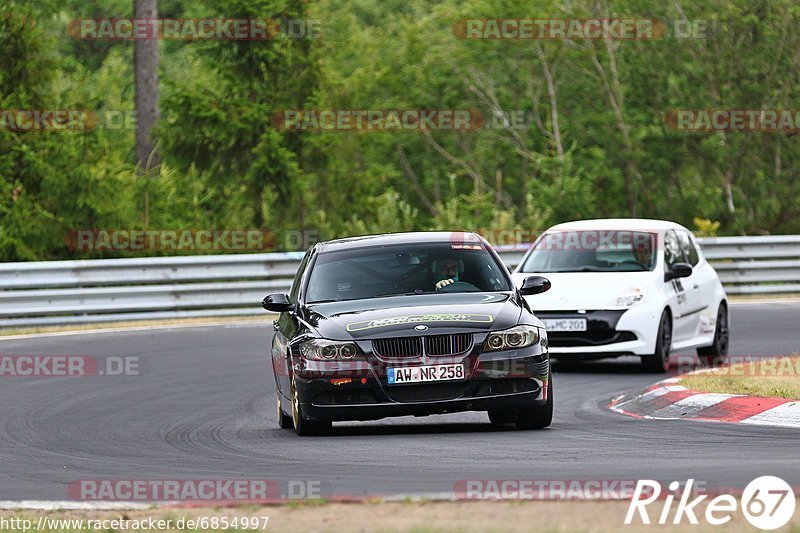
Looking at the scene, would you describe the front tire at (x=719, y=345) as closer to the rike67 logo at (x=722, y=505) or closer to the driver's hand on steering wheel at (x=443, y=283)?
the driver's hand on steering wheel at (x=443, y=283)

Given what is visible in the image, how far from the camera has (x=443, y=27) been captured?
5725cm

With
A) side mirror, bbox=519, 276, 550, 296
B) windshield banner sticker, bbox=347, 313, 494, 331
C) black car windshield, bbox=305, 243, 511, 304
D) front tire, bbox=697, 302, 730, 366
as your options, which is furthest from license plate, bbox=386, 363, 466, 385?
front tire, bbox=697, 302, 730, 366

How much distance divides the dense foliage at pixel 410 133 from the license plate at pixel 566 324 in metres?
12.1

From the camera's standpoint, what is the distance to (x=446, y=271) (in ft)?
40.0

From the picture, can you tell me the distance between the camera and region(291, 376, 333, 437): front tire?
11.2 meters

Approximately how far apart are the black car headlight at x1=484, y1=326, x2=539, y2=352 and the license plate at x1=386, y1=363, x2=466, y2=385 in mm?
243

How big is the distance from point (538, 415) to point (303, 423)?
65.4 inches

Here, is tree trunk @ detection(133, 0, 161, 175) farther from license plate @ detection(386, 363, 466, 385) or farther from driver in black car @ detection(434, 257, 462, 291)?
license plate @ detection(386, 363, 466, 385)

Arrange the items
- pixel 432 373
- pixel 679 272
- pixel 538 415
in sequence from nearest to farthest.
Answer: pixel 432 373, pixel 538 415, pixel 679 272

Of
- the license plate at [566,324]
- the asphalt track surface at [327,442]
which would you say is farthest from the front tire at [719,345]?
the license plate at [566,324]

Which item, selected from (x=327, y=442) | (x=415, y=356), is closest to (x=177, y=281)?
(x=327, y=442)

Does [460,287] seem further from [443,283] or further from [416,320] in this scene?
[416,320]

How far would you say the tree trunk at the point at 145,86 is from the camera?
107ft

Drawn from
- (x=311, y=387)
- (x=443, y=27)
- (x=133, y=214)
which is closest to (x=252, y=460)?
(x=311, y=387)
